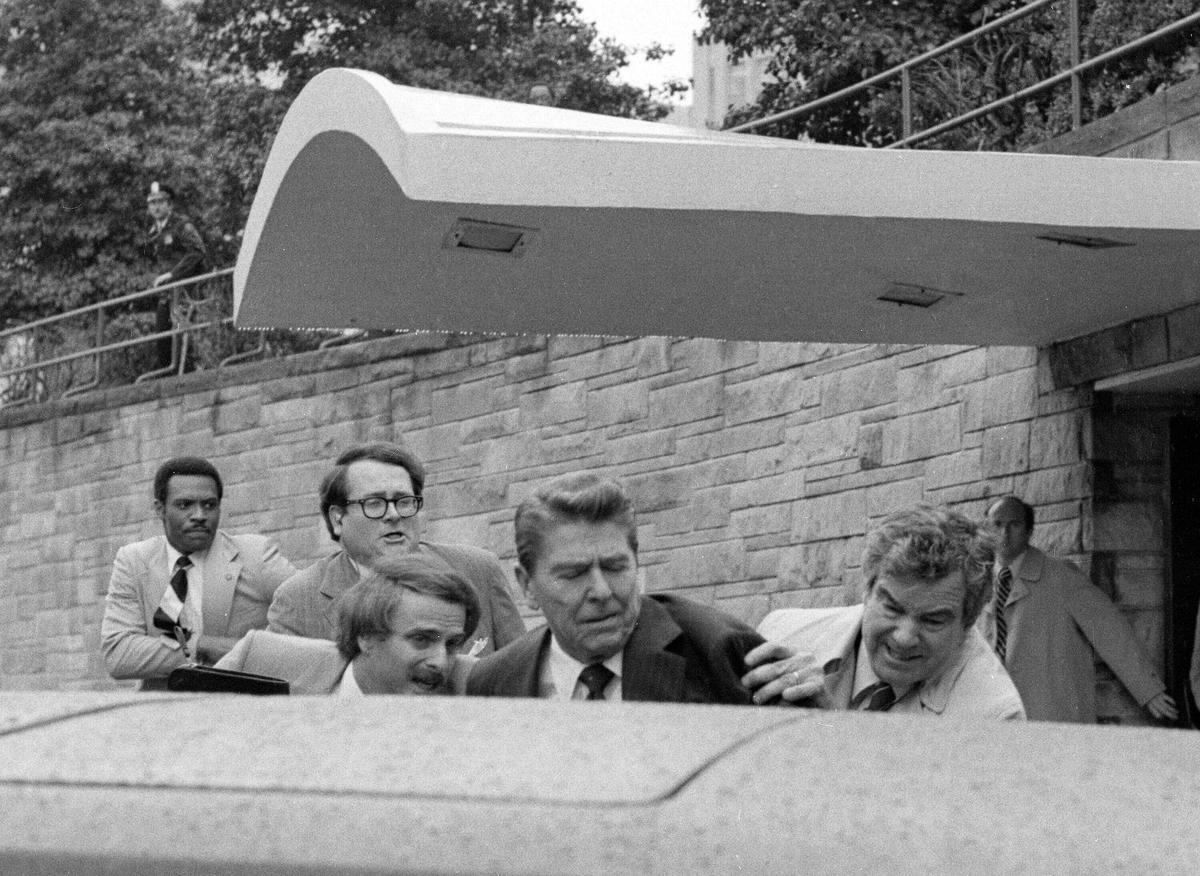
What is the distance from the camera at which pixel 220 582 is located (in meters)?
6.45

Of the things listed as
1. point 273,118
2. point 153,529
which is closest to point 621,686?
point 153,529

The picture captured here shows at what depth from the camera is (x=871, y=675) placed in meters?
4.21

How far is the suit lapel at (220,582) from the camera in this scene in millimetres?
6375

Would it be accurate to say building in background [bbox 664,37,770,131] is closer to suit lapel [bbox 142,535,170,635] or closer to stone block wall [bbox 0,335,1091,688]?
stone block wall [bbox 0,335,1091,688]

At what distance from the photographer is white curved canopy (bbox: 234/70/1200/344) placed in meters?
5.88

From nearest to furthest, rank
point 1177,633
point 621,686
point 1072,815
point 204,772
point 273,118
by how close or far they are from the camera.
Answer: point 1072,815, point 204,772, point 621,686, point 1177,633, point 273,118

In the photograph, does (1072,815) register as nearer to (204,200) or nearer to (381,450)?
(381,450)

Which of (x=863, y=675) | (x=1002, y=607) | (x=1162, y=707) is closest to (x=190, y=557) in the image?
(x=863, y=675)

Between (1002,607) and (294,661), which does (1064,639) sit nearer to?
(1002,607)

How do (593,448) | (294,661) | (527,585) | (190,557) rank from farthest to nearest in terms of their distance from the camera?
(593,448), (190,557), (294,661), (527,585)

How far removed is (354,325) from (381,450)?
242cm

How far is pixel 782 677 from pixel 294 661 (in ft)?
4.75

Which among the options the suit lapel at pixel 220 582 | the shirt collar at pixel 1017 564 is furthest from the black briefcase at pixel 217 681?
the shirt collar at pixel 1017 564

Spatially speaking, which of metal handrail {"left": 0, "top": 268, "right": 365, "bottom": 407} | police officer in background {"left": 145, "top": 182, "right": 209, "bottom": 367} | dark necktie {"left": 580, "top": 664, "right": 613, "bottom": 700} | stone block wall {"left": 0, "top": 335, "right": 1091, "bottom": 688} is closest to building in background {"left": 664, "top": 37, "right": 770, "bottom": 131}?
police officer in background {"left": 145, "top": 182, "right": 209, "bottom": 367}
